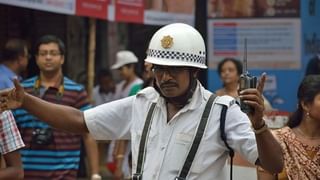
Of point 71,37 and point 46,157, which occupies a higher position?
point 71,37

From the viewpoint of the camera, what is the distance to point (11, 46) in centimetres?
686

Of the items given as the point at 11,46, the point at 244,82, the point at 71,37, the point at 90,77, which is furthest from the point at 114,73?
the point at 244,82

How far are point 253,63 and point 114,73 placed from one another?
3537 mm

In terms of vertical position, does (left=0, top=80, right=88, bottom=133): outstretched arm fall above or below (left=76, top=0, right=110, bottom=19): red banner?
below

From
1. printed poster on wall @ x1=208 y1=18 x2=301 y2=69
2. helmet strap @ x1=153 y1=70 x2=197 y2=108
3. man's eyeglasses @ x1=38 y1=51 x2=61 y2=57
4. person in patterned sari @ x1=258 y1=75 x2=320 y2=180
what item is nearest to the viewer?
helmet strap @ x1=153 y1=70 x2=197 y2=108

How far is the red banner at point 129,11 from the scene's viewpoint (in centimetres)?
963

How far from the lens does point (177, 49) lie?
161 inches

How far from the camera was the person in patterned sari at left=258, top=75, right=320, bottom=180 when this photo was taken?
475cm

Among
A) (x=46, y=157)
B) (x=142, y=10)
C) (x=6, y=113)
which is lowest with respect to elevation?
(x=46, y=157)

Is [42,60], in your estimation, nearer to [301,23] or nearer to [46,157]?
[46,157]

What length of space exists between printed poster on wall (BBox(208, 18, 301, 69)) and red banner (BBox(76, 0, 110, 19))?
1.36 meters

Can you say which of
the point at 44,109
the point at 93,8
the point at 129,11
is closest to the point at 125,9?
the point at 129,11

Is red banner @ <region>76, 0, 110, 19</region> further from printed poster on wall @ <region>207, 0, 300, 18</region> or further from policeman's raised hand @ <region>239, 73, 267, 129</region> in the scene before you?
policeman's raised hand @ <region>239, 73, 267, 129</region>

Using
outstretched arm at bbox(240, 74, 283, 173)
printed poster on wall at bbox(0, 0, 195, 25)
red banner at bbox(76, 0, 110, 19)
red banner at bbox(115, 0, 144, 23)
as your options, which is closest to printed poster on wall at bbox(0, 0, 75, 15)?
printed poster on wall at bbox(0, 0, 195, 25)
